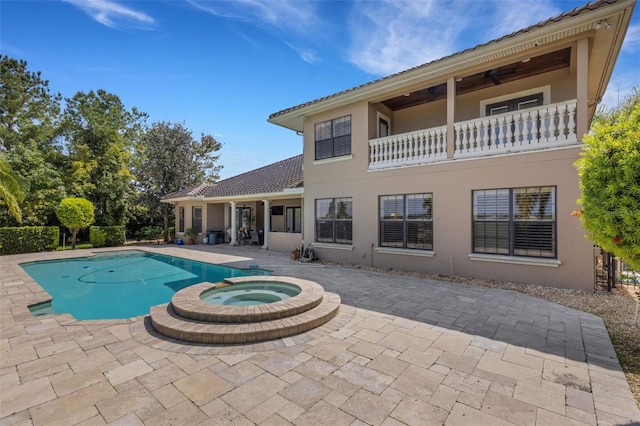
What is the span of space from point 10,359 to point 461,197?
418 inches

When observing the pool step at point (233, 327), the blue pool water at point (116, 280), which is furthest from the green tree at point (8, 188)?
the pool step at point (233, 327)

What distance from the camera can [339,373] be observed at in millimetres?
3746

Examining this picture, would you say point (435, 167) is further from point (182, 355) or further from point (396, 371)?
point (182, 355)

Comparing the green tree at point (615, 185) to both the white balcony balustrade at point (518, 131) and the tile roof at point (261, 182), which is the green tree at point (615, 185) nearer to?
the white balcony balustrade at point (518, 131)

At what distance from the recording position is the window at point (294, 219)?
59.3 feet

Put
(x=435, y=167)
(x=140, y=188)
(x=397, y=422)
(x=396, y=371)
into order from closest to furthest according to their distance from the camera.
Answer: (x=397, y=422) → (x=396, y=371) → (x=435, y=167) → (x=140, y=188)

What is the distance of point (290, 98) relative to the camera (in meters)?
16.1

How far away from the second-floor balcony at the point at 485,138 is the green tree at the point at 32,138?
19220 mm

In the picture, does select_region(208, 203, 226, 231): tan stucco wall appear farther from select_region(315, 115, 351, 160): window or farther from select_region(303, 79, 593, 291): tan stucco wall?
select_region(315, 115, 351, 160): window

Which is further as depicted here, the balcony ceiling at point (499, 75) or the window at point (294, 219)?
the window at point (294, 219)

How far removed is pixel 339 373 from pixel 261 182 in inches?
638

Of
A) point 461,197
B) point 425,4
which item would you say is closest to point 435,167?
point 461,197

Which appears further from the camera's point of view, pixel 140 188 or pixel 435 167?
pixel 140 188

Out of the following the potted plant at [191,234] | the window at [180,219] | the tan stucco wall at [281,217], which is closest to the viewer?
the tan stucco wall at [281,217]
